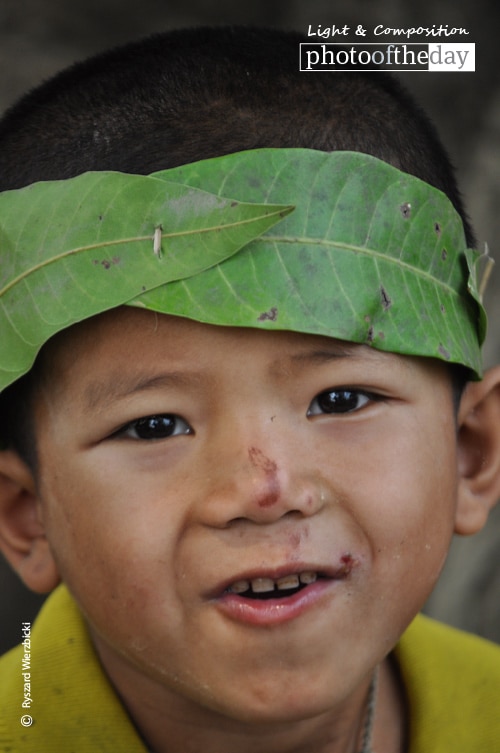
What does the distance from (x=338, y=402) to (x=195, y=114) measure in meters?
0.48

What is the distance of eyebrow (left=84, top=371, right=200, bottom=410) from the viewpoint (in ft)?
4.81

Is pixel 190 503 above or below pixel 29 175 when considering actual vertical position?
below

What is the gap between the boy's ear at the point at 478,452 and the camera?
5.94ft

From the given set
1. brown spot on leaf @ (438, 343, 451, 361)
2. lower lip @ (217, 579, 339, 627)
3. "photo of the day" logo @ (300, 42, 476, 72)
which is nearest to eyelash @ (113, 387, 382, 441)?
brown spot on leaf @ (438, 343, 451, 361)

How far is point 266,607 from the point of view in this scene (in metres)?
1.45

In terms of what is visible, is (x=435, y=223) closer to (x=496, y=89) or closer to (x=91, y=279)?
(x=91, y=279)

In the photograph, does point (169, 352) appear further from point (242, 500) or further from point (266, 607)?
point (266, 607)

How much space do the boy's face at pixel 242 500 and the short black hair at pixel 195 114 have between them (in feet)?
0.71

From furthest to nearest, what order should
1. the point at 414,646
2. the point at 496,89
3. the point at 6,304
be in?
the point at 496,89
the point at 414,646
the point at 6,304

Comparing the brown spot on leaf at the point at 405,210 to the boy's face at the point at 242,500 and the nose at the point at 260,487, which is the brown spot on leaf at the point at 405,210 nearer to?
the boy's face at the point at 242,500

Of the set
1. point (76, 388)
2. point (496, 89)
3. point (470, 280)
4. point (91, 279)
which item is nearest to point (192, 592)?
point (76, 388)

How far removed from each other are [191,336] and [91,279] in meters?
0.16

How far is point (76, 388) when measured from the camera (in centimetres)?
155

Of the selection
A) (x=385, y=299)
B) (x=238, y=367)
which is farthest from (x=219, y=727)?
(x=385, y=299)
